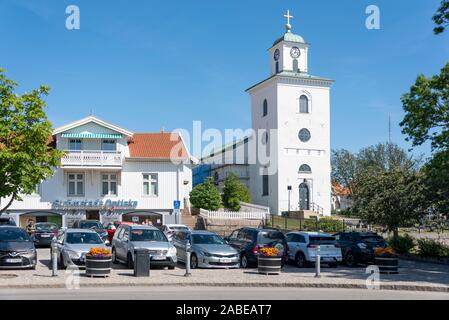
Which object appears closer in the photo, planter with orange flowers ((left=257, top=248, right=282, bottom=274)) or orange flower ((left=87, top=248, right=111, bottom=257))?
orange flower ((left=87, top=248, right=111, bottom=257))

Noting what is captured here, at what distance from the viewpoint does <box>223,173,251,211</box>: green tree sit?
190ft

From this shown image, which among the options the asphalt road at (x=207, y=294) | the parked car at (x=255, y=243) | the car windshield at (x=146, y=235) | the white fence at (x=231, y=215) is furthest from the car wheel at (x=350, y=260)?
the white fence at (x=231, y=215)

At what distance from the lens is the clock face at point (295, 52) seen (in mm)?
65375

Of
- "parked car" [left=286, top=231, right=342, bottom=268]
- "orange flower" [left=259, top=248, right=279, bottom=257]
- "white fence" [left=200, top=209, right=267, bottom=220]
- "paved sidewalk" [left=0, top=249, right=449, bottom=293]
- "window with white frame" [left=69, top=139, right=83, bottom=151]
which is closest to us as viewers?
"paved sidewalk" [left=0, top=249, right=449, bottom=293]

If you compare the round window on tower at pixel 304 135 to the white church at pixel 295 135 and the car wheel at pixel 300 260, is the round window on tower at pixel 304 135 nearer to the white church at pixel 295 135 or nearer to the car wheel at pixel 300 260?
the white church at pixel 295 135

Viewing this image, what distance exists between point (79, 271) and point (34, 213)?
26715 mm

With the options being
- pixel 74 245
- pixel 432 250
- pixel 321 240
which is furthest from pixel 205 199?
pixel 74 245

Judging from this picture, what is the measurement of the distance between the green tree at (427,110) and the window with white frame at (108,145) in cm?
2786

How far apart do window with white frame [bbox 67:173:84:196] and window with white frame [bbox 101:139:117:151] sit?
281 centimetres

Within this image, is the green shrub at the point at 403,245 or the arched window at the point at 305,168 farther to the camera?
the arched window at the point at 305,168

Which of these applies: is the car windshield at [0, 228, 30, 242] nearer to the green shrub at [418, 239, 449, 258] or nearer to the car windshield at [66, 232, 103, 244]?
the car windshield at [66, 232, 103, 244]

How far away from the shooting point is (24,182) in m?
21.4

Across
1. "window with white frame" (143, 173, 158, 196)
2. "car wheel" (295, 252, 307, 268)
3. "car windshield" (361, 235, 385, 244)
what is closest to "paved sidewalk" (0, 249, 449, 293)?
"car wheel" (295, 252, 307, 268)

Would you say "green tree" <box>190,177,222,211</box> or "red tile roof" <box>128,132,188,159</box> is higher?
"red tile roof" <box>128,132,188,159</box>
